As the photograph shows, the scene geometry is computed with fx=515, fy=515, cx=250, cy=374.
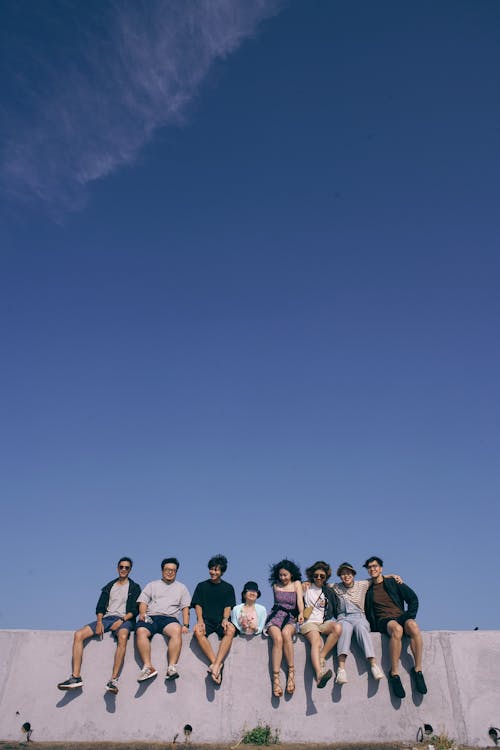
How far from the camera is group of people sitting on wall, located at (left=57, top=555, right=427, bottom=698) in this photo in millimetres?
6902

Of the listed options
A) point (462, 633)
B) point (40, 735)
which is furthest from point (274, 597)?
point (40, 735)

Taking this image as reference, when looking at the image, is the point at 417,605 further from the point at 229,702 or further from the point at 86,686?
the point at 86,686

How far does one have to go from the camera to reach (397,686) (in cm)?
677

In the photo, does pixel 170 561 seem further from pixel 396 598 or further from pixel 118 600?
pixel 396 598

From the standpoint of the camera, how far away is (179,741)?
21.7 ft

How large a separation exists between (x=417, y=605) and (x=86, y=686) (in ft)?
15.3

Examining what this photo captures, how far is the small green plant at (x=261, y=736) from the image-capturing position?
657 cm

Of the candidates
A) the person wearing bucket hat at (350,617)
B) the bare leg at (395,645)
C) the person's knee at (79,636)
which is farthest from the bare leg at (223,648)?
the bare leg at (395,645)

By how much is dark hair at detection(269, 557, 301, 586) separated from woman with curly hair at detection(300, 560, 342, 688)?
8.1 inches

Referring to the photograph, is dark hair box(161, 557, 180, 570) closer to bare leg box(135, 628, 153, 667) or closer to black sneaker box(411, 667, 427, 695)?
bare leg box(135, 628, 153, 667)

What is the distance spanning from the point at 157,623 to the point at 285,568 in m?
2.06

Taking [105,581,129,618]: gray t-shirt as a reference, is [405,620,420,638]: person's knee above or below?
below

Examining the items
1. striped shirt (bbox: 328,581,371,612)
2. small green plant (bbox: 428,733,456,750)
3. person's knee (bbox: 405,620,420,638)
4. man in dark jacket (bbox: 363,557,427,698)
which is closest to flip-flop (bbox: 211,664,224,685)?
striped shirt (bbox: 328,581,371,612)

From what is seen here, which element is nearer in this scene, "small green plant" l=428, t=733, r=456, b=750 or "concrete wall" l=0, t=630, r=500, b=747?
"small green plant" l=428, t=733, r=456, b=750
